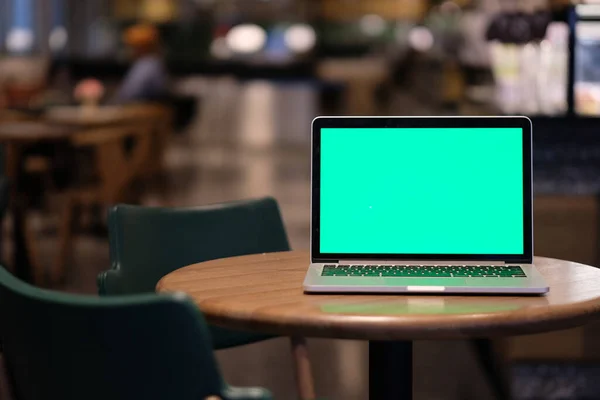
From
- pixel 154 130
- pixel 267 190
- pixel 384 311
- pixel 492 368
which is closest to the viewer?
pixel 384 311

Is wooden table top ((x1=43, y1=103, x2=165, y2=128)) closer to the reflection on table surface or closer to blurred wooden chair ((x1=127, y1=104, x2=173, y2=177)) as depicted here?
blurred wooden chair ((x1=127, y1=104, x2=173, y2=177))

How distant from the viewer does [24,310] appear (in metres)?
1.62

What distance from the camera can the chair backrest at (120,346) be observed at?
151cm

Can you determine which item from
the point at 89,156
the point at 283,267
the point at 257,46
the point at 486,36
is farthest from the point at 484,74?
the point at 257,46

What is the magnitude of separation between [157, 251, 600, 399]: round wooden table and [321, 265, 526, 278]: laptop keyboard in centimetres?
7

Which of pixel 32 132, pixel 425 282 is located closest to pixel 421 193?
pixel 425 282

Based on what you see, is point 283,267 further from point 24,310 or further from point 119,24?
point 119,24

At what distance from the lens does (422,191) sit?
218cm

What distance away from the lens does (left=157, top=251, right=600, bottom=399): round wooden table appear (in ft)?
5.60

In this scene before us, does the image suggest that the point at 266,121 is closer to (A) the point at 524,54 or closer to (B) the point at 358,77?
(B) the point at 358,77

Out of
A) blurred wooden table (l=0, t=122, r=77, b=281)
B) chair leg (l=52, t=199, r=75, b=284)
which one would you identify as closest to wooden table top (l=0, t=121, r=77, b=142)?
blurred wooden table (l=0, t=122, r=77, b=281)

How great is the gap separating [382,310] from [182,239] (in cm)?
108

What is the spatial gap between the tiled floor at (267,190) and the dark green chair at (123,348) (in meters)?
2.28

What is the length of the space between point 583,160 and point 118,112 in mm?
4433
